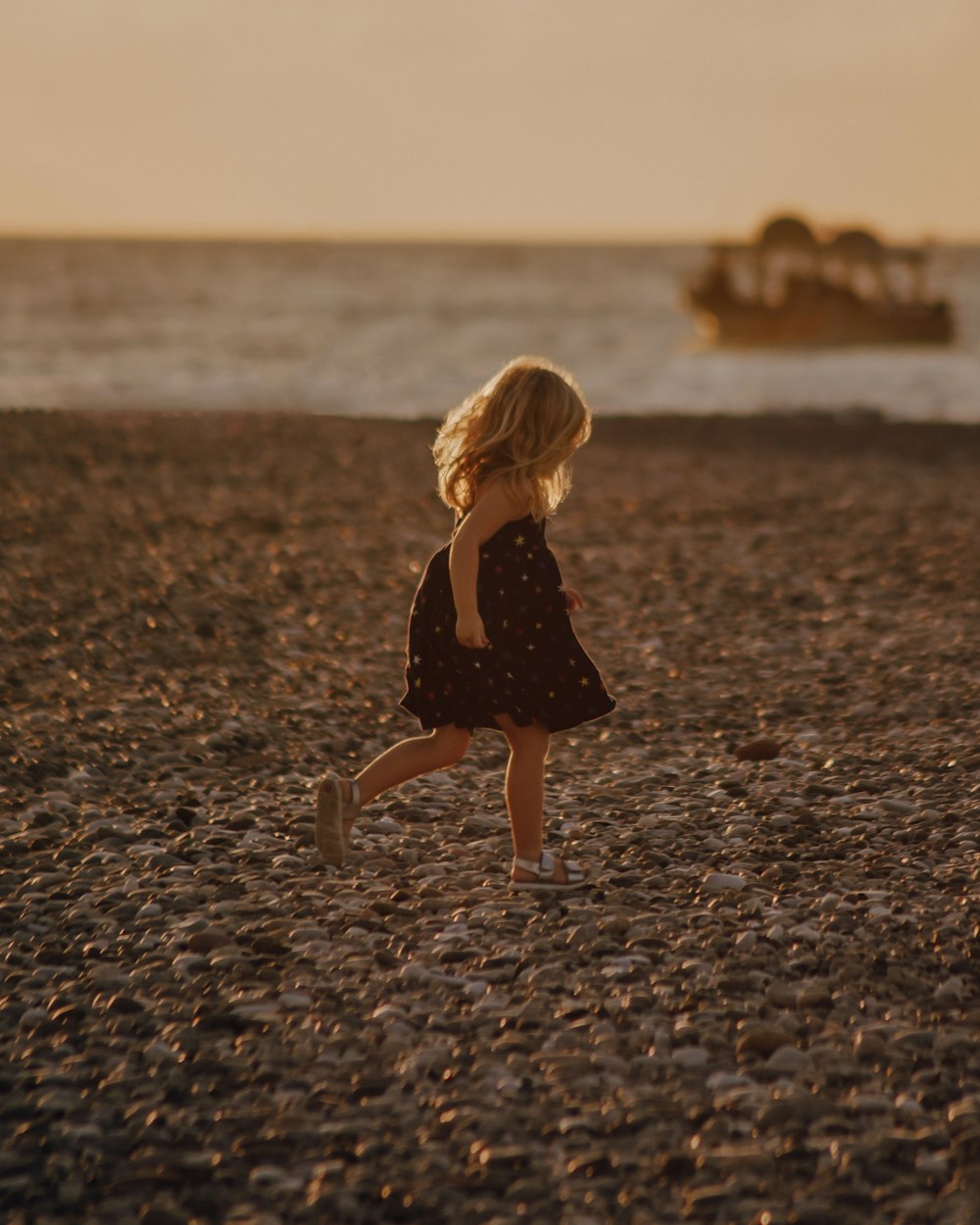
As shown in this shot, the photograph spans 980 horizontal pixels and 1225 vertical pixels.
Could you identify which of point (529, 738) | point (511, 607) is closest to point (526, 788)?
point (529, 738)

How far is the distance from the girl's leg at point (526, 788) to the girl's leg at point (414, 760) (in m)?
0.18

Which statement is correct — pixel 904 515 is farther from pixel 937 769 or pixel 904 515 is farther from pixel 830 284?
pixel 830 284

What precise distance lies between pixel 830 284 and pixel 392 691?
44.9 m

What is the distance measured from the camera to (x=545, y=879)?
5.18 meters

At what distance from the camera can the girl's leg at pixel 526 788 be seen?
505 cm

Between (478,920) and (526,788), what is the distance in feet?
1.62

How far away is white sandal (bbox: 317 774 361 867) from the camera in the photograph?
17.2ft

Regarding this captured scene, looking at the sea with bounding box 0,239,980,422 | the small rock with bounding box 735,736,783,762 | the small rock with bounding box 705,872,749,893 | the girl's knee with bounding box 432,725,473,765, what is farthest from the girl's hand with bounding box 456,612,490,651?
the sea with bounding box 0,239,980,422

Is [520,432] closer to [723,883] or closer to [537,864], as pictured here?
[537,864]

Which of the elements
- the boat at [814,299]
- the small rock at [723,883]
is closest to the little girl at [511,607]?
the small rock at [723,883]

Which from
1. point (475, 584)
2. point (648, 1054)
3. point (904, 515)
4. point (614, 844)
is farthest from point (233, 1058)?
point (904, 515)

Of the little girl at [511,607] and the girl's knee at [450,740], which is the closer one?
the little girl at [511,607]

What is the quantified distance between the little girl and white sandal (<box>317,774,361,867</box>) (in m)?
0.30

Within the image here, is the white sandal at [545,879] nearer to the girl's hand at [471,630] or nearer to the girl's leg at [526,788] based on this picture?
the girl's leg at [526,788]
